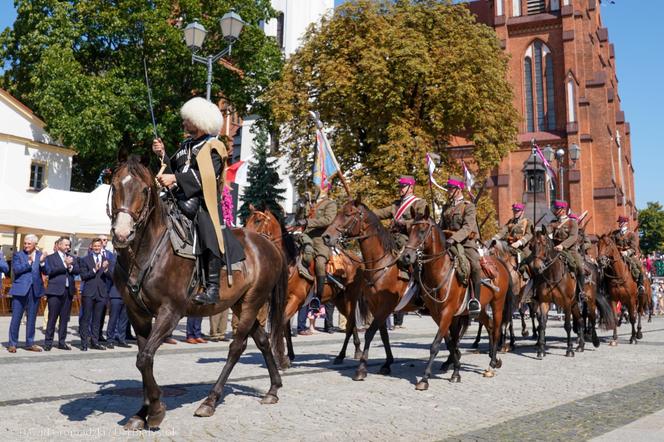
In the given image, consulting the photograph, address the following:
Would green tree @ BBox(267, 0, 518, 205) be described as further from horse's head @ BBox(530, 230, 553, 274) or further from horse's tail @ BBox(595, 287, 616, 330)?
horse's head @ BBox(530, 230, 553, 274)

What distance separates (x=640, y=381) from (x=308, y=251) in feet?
19.7

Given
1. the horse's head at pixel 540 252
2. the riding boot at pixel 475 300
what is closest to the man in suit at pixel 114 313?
the riding boot at pixel 475 300

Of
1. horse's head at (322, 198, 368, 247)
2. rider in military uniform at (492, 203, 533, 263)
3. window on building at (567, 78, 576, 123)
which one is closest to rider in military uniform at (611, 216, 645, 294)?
rider in military uniform at (492, 203, 533, 263)

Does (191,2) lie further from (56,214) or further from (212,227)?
(212,227)

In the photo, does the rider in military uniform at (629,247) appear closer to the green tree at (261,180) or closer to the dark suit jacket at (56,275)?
the dark suit jacket at (56,275)

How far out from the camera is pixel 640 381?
948cm

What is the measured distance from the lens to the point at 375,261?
9.92 meters

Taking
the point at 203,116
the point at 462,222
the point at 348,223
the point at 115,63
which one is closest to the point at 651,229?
the point at 115,63

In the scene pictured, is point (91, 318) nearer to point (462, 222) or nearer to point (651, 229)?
point (462, 222)

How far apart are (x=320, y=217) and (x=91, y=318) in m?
6.00

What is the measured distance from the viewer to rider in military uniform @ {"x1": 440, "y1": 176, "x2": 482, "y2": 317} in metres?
9.63

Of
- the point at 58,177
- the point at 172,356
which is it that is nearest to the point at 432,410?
the point at 172,356

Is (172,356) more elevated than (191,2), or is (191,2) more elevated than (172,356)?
(191,2)

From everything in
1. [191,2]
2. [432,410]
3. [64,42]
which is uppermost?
[191,2]
